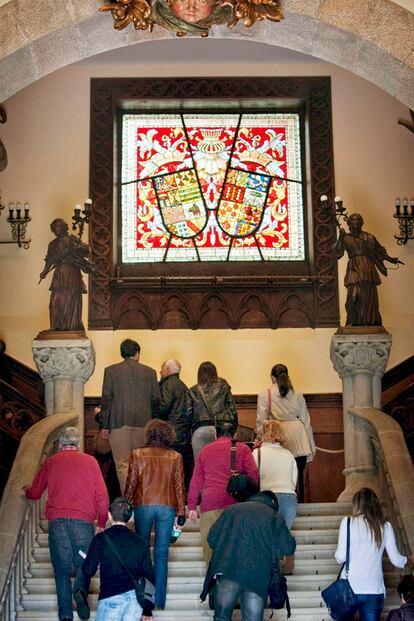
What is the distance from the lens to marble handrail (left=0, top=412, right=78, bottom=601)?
948cm

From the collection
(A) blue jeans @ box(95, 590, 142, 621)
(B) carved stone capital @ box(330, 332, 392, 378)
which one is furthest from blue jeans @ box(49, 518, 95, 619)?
(B) carved stone capital @ box(330, 332, 392, 378)

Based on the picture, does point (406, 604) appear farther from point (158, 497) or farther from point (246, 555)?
point (158, 497)

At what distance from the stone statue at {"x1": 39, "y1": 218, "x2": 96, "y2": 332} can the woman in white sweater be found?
292 centimetres

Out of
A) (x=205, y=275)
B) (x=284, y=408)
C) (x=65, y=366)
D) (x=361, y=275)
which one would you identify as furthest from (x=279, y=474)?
(x=205, y=275)

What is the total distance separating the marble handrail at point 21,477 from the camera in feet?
31.1

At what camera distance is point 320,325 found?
52.7 ft

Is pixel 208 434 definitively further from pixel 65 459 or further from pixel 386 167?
pixel 386 167

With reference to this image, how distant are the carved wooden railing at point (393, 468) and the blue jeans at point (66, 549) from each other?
233 cm

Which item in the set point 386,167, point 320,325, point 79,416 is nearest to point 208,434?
point 79,416

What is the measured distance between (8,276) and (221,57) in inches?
151

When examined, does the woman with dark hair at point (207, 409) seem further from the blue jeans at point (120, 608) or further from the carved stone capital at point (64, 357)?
the blue jeans at point (120, 608)

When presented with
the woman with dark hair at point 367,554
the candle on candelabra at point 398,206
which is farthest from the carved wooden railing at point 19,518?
the candle on candelabra at point 398,206

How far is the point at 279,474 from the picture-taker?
9.85m

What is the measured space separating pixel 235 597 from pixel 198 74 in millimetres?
9767
